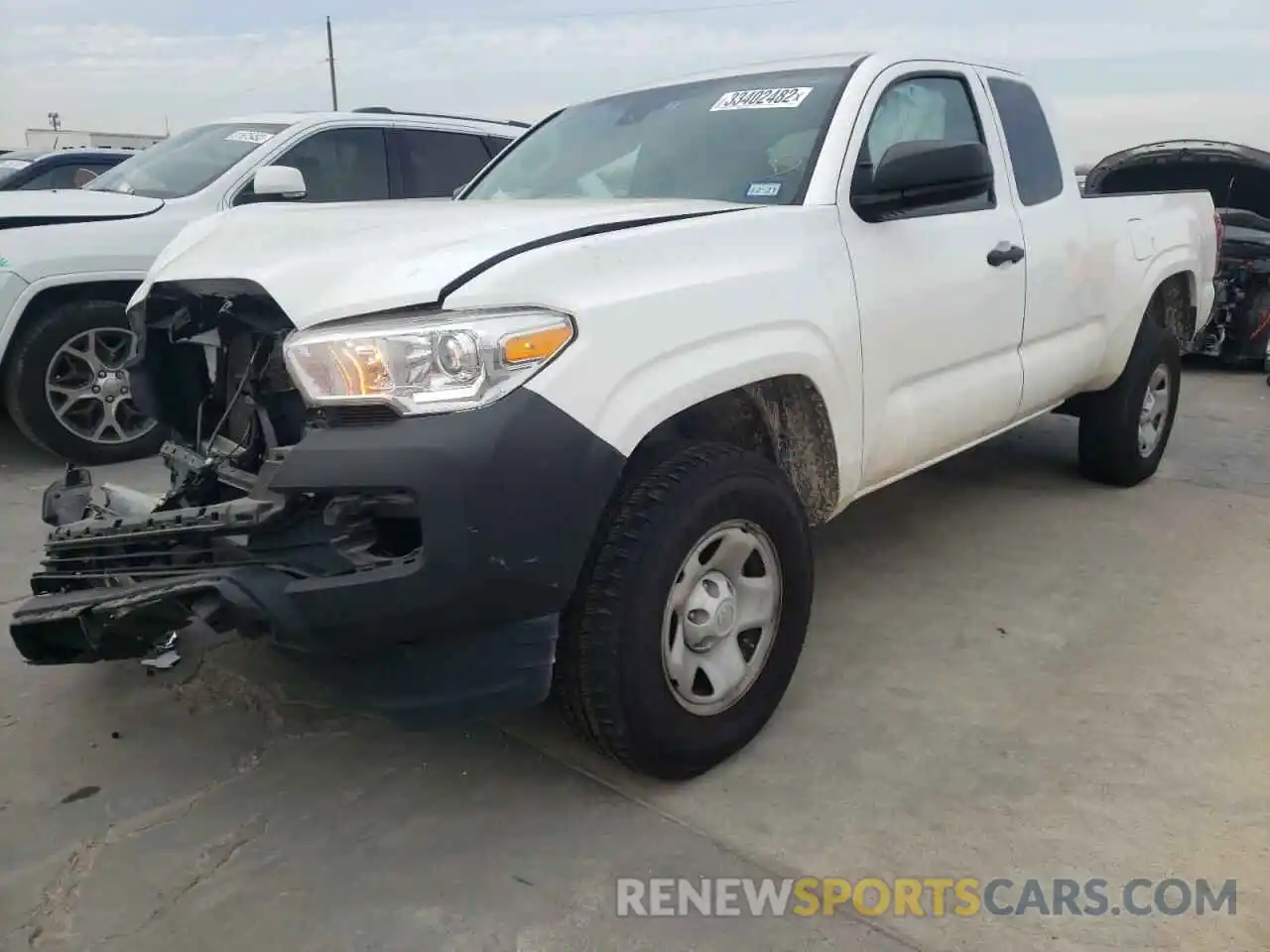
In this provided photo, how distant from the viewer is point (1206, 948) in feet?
7.04

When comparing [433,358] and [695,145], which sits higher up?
[695,145]

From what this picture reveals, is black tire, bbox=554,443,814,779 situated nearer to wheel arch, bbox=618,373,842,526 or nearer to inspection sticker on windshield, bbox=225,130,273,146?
wheel arch, bbox=618,373,842,526

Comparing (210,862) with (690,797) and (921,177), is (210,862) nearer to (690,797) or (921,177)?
(690,797)

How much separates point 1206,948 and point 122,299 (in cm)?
548

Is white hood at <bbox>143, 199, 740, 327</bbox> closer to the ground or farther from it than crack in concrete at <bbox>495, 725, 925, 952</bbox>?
farther from it

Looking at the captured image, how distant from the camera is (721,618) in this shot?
2.65 meters

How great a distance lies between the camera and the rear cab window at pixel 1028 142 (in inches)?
160

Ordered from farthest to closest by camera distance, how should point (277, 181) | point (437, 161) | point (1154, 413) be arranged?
point (437, 161)
point (1154, 413)
point (277, 181)

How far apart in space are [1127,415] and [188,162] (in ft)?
17.3

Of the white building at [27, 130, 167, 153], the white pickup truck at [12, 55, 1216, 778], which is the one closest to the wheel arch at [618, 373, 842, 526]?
the white pickup truck at [12, 55, 1216, 778]

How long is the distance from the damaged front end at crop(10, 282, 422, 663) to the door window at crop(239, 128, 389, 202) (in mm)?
3311

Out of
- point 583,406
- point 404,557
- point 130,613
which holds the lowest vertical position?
point 130,613

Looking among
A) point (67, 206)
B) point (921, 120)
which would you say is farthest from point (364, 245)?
point (67, 206)

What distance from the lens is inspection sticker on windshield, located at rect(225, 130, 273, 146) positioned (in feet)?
20.0
